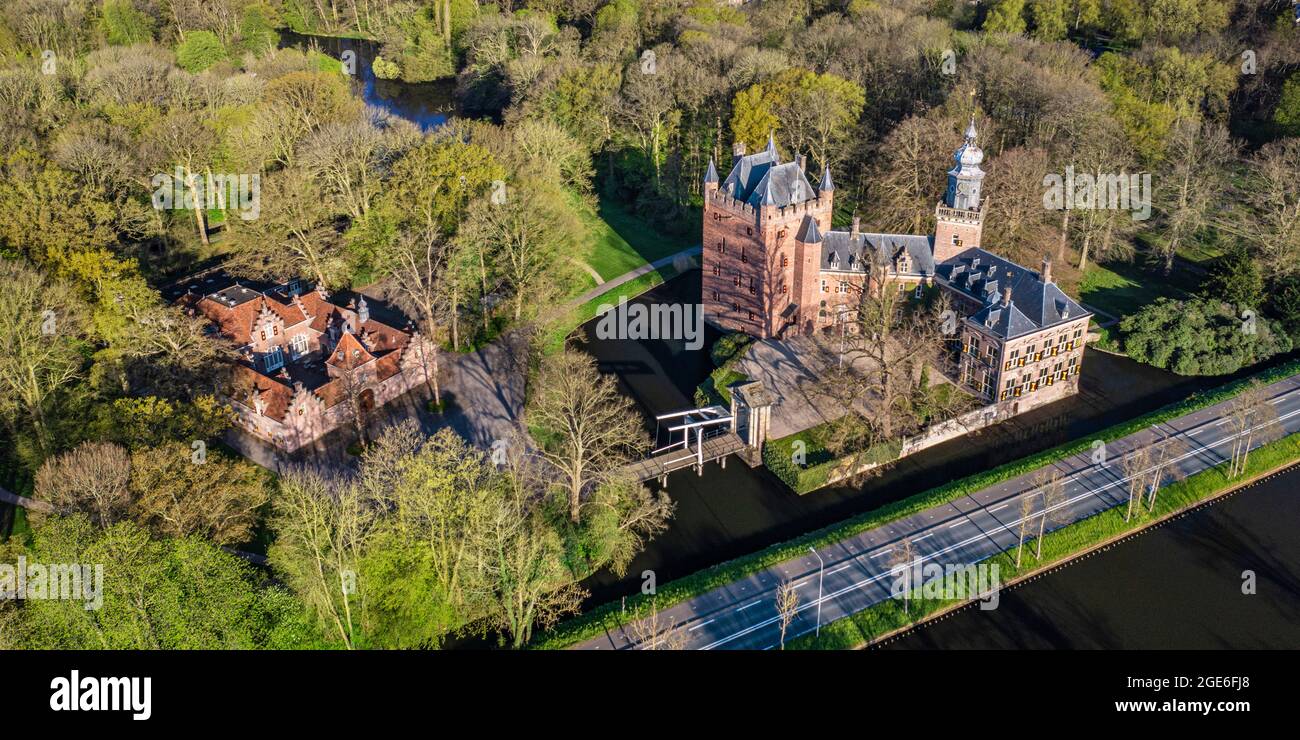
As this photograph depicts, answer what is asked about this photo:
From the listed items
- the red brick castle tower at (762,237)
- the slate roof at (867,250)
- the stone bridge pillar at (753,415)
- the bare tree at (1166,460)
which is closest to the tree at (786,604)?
the stone bridge pillar at (753,415)

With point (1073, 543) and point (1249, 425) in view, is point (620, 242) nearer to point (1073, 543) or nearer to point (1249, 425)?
point (1073, 543)

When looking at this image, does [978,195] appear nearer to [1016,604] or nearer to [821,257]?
[821,257]

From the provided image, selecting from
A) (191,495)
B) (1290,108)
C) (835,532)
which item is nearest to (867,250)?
(835,532)

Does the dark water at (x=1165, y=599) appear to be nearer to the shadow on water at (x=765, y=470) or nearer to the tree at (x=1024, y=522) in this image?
the tree at (x=1024, y=522)

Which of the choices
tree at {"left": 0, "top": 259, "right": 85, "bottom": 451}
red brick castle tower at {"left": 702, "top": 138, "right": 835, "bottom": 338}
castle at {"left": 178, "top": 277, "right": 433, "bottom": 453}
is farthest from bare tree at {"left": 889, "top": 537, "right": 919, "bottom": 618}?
tree at {"left": 0, "top": 259, "right": 85, "bottom": 451}

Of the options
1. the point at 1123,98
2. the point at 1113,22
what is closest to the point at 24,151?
the point at 1123,98

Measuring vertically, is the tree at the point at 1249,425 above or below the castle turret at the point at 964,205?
below

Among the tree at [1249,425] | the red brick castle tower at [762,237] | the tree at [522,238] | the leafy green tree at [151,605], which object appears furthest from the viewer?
the tree at [522,238]

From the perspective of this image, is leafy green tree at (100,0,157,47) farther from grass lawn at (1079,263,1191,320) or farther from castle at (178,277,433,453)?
grass lawn at (1079,263,1191,320)
